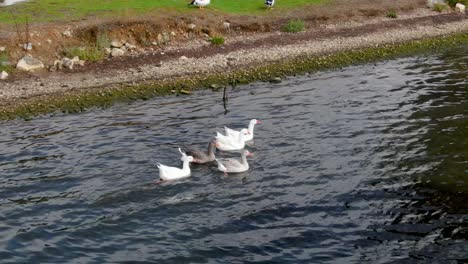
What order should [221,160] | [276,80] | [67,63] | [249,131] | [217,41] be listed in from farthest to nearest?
[217,41] → [67,63] → [276,80] → [249,131] → [221,160]

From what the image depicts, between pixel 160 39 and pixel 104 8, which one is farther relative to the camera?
pixel 104 8

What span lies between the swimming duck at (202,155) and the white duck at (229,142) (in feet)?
2.86

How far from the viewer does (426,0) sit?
42.9 metres

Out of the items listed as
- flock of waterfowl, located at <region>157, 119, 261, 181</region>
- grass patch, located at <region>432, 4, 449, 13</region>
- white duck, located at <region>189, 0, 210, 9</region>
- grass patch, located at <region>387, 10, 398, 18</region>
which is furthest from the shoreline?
flock of waterfowl, located at <region>157, 119, 261, 181</region>

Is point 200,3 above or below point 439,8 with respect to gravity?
above

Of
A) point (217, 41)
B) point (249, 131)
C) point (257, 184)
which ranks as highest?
point (217, 41)

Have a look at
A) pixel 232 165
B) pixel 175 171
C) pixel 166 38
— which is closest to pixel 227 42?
pixel 166 38

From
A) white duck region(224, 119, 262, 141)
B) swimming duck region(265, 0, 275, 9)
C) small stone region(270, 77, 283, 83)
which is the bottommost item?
white duck region(224, 119, 262, 141)

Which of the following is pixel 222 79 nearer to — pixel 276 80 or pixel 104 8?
pixel 276 80

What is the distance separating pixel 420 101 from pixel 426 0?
20.5 m

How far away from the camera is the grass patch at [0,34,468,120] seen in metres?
25.8

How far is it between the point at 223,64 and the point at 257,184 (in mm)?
14592

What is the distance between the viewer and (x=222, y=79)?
29.4 meters

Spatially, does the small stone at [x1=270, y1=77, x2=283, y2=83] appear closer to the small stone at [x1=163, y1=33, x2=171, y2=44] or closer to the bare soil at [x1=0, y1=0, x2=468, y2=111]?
the bare soil at [x1=0, y1=0, x2=468, y2=111]
